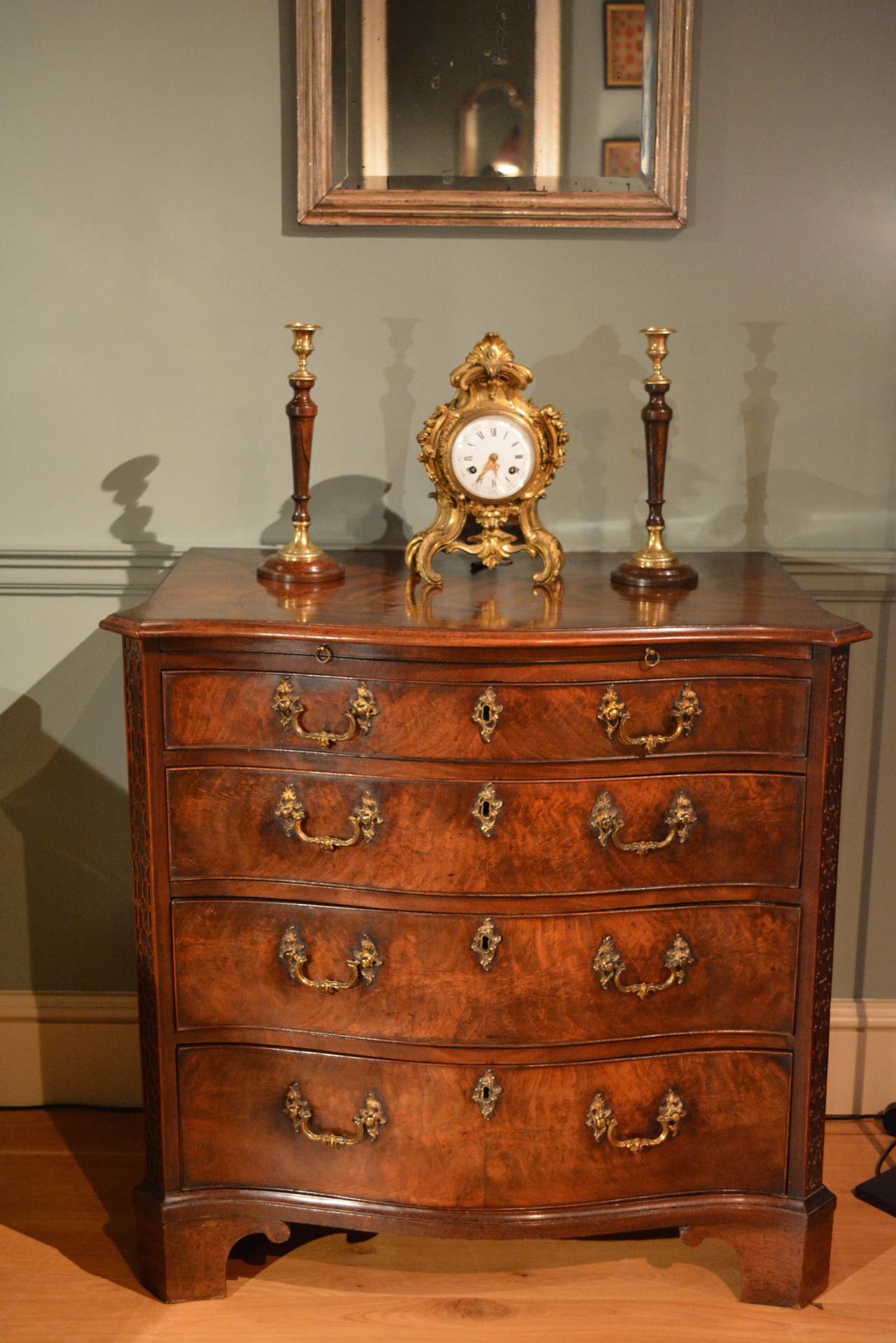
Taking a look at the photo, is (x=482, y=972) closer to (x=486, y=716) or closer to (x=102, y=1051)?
(x=486, y=716)

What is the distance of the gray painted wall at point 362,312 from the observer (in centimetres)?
241

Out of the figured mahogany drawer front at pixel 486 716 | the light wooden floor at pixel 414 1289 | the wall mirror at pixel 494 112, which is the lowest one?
the light wooden floor at pixel 414 1289

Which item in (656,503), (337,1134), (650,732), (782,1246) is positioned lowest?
(782,1246)

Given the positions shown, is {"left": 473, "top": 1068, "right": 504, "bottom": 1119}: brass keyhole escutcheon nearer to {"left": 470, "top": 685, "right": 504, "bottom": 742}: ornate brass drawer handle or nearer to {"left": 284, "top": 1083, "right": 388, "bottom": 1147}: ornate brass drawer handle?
{"left": 284, "top": 1083, "right": 388, "bottom": 1147}: ornate brass drawer handle

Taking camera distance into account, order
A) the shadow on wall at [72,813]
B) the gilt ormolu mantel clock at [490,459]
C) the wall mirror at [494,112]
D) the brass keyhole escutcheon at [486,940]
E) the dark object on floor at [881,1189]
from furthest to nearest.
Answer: the shadow on wall at [72,813], the dark object on floor at [881,1189], the wall mirror at [494,112], the gilt ormolu mantel clock at [490,459], the brass keyhole escutcheon at [486,940]

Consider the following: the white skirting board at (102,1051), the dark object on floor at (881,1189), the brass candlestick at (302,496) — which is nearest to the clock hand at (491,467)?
the brass candlestick at (302,496)

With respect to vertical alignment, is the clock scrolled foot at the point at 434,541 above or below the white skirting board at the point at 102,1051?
above

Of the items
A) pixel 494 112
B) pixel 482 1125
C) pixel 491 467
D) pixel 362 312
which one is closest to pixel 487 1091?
pixel 482 1125

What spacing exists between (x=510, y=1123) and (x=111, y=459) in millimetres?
1437

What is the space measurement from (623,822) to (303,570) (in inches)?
26.0

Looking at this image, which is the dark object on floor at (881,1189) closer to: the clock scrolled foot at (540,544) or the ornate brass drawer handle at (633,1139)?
the ornate brass drawer handle at (633,1139)

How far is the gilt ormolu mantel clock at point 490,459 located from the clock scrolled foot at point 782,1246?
1.11 metres

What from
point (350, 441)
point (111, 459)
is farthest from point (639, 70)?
point (111, 459)

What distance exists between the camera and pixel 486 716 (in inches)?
75.5
